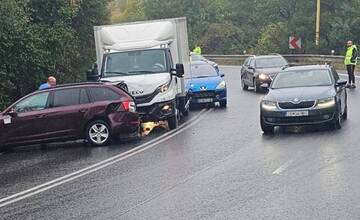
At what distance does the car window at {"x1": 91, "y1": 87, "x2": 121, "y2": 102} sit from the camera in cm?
1609

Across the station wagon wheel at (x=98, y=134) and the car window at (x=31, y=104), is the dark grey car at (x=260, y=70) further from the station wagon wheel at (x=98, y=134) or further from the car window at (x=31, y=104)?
the car window at (x=31, y=104)

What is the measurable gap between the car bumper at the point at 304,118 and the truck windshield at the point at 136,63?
391cm

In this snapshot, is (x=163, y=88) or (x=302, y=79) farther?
(x=163, y=88)

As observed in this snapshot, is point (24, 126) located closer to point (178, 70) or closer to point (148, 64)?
point (148, 64)

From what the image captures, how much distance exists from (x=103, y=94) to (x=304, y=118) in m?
4.76

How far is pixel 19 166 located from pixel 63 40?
39.2 ft

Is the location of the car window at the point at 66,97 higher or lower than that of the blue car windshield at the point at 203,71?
higher

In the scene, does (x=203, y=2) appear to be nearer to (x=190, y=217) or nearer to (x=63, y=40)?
(x=63, y=40)

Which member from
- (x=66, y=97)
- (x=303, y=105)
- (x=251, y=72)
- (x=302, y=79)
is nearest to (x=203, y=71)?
(x=251, y=72)

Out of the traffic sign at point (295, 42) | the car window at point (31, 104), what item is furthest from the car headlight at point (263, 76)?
the traffic sign at point (295, 42)

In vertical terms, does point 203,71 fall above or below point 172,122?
above

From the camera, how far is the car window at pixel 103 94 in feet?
52.8

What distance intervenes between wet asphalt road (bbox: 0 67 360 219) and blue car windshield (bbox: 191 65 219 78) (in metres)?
7.30

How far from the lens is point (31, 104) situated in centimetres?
1605
